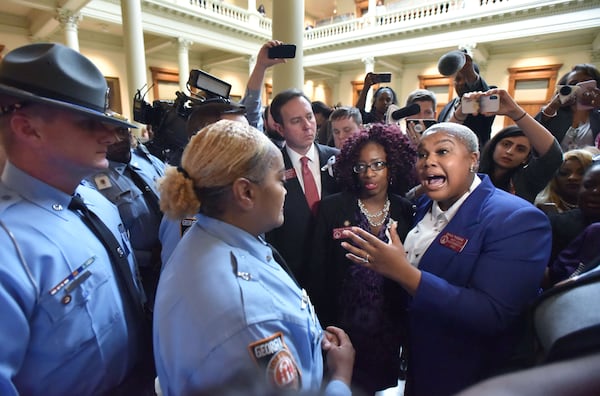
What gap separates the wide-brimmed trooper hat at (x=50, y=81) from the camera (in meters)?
0.81

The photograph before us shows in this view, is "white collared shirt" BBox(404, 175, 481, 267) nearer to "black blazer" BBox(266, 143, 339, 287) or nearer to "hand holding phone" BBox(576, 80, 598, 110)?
"black blazer" BBox(266, 143, 339, 287)

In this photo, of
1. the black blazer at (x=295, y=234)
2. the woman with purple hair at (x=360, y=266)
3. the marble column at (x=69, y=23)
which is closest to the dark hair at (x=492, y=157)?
the woman with purple hair at (x=360, y=266)

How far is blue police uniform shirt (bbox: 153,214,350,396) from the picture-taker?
0.67 m

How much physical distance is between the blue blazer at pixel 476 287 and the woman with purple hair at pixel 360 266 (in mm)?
205

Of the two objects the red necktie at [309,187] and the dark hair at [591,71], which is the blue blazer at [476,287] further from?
the dark hair at [591,71]

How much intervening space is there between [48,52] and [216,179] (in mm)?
602

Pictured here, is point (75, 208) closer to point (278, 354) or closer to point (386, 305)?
point (278, 354)

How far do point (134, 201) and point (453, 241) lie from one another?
61.6 inches

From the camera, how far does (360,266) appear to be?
1542mm

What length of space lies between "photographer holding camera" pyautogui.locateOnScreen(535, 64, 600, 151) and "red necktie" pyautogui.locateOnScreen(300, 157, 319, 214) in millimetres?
1834

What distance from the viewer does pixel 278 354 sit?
70 centimetres

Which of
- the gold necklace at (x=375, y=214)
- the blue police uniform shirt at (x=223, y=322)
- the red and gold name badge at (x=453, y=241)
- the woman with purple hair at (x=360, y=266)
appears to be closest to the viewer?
the blue police uniform shirt at (x=223, y=322)

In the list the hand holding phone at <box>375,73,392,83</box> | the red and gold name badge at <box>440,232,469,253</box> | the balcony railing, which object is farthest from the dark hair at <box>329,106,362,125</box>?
the balcony railing

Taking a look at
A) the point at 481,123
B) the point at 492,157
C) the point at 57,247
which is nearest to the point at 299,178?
the point at 492,157
